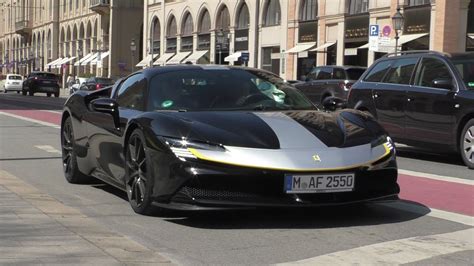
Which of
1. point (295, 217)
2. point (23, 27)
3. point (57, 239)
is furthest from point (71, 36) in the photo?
point (57, 239)

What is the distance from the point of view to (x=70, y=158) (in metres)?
8.41

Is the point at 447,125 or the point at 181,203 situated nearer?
the point at 181,203

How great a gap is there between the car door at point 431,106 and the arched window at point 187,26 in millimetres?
50569

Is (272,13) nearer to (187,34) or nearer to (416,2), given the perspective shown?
(187,34)

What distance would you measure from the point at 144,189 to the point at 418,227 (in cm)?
243

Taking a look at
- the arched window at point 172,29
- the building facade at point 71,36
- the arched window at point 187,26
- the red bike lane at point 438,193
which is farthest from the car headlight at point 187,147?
the building facade at point 71,36

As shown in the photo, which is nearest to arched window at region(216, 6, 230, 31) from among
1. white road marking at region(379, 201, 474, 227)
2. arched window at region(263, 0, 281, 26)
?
arched window at region(263, 0, 281, 26)

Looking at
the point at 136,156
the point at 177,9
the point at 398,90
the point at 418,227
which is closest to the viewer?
the point at 418,227

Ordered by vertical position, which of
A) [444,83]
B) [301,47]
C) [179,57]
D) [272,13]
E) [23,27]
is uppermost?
[23,27]

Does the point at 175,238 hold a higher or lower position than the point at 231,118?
lower

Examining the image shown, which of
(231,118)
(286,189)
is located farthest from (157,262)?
(231,118)

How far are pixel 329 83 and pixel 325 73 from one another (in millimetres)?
1826

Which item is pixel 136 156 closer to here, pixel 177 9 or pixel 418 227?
pixel 418 227

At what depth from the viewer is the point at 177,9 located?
62.8m
